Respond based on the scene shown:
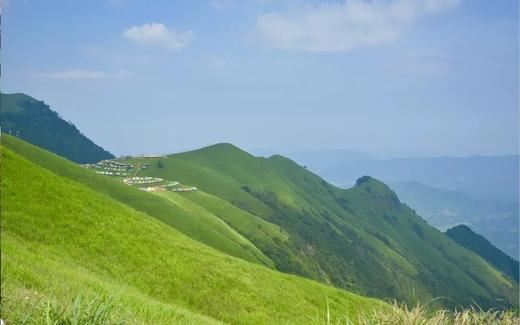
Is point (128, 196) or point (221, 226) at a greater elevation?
point (128, 196)

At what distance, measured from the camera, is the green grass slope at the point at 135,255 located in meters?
32.8

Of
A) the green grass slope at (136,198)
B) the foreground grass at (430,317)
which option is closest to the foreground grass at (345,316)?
the foreground grass at (430,317)

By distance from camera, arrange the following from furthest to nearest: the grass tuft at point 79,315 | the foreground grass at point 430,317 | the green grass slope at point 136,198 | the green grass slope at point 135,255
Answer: the green grass slope at point 136,198 < the green grass slope at point 135,255 < the foreground grass at point 430,317 < the grass tuft at point 79,315

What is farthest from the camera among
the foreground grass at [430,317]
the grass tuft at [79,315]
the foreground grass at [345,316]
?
the foreground grass at [430,317]

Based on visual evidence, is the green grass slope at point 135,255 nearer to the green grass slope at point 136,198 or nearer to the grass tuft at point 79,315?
the grass tuft at point 79,315

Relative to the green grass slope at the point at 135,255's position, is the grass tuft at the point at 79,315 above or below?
above

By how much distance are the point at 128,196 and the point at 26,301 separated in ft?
295

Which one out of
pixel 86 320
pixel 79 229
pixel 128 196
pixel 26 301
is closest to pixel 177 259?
pixel 79 229

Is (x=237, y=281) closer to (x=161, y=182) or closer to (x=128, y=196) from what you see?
(x=128, y=196)

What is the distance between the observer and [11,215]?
33812 millimetres

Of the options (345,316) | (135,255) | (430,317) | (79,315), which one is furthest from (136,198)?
(79,315)

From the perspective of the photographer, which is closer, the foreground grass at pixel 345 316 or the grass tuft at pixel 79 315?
the grass tuft at pixel 79 315

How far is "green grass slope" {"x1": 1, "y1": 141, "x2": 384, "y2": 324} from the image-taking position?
32812mm

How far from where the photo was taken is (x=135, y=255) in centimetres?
3725
